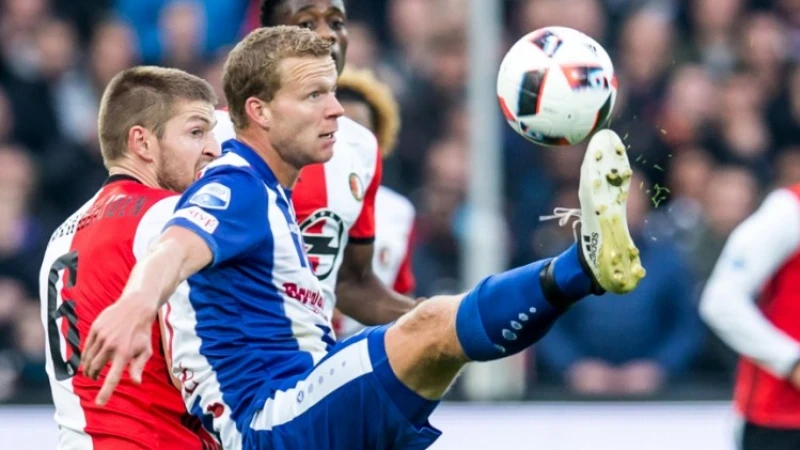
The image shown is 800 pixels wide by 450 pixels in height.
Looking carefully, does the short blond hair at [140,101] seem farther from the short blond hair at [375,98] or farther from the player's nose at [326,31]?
the short blond hair at [375,98]

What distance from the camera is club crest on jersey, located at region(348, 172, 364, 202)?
6.28m

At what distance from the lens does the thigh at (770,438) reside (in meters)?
6.55

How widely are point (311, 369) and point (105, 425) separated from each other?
70cm

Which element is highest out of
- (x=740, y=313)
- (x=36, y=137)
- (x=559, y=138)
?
(x=36, y=137)

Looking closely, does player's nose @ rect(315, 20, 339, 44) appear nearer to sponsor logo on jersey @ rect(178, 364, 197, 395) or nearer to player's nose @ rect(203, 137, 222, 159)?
player's nose @ rect(203, 137, 222, 159)

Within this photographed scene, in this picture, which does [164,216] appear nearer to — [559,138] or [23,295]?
[559,138]

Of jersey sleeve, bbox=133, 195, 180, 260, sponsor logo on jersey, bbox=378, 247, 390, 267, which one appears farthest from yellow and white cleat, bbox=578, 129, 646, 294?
sponsor logo on jersey, bbox=378, 247, 390, 267

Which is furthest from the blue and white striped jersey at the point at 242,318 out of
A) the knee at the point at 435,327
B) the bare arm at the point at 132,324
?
the bare arm at the point at 132,324

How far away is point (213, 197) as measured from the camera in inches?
188

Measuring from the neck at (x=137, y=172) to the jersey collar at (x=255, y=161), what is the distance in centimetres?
31

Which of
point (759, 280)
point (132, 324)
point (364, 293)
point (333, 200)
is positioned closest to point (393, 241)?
point (364, 293)

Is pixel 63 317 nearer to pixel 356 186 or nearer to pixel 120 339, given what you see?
Result: pixel 120 339

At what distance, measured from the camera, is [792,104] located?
10281 mm

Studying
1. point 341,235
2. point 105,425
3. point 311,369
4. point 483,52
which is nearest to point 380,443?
point 311,369
